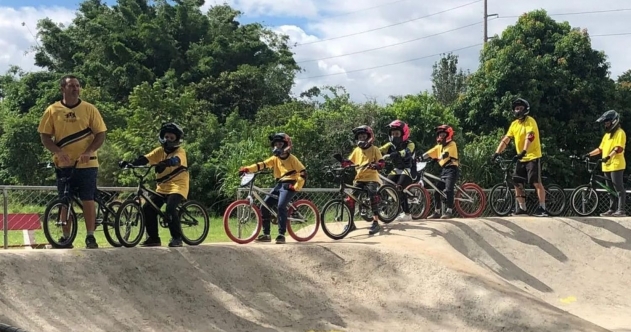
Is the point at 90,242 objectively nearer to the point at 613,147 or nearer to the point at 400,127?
the point at 400,127

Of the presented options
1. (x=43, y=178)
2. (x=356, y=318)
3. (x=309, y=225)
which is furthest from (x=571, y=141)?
(x=43, y=178)

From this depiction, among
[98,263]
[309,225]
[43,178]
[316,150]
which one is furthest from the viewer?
[43,178]

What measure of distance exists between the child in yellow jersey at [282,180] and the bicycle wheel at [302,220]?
24cm

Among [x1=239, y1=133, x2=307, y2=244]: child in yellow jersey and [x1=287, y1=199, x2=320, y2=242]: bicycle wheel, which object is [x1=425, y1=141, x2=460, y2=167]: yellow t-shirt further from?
[x1=239, y1=133, x2=307, y2=244]: child in yellow jersey

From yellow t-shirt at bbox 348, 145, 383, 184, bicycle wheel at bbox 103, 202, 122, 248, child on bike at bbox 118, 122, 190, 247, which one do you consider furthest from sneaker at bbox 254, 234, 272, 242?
bicycle wheel at bbox 103, 202, 122, 248

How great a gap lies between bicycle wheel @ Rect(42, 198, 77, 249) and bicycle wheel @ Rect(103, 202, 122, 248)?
404 millimetres

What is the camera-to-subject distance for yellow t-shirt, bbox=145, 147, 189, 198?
28.0 ft

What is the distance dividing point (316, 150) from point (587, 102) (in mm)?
8998

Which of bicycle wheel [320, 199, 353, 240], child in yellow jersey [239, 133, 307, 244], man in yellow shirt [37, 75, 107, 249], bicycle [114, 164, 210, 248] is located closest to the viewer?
man in yellow shirt [37, 75, 107, 249]

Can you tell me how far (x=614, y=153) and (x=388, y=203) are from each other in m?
4.88

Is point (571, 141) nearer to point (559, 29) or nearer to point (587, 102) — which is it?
point (587, 102)

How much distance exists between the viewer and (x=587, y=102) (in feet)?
69.1

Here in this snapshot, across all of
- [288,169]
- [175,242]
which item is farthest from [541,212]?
[175,242]

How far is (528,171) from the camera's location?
12.1 meters
